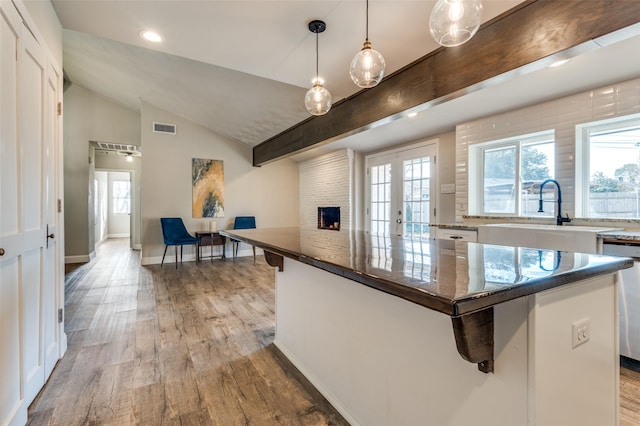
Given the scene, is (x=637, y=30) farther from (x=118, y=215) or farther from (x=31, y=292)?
(x=118, y=215)

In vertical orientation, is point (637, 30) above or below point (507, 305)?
above

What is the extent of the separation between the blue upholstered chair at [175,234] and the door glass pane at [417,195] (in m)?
3.87

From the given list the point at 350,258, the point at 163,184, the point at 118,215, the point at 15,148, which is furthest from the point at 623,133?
the point at 118,215

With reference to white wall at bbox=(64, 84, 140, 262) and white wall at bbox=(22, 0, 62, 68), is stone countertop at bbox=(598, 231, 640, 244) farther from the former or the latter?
white wall at bbox=(64, 84, 140, 262)

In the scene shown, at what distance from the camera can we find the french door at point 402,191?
4.51 metres

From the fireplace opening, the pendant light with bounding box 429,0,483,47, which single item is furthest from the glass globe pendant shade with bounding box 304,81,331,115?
the fireplace opening

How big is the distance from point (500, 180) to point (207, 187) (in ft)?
17.4

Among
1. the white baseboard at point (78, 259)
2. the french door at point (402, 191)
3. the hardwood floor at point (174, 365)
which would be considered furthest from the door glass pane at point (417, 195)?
the white baseboard at point (78, 259)

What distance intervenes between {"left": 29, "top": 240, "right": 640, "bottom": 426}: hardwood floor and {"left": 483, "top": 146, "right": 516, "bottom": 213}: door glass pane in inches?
75.0

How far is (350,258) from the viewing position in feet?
3.75

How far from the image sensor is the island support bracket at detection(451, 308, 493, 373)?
0.85 meters

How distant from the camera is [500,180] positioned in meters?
3.62

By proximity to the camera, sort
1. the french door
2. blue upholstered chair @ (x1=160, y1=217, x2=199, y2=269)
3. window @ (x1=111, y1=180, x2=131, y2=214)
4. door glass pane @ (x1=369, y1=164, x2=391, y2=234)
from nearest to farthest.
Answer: the french door → door glass pane @ (x1=369, y1=164, x2=391, y2=234) → blue upholstered chair @ (x1=160, y1=217, x2=199, y2=269) → window @ (x1=111, y1=180, x2=131, y2=214)

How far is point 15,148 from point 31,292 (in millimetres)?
807
